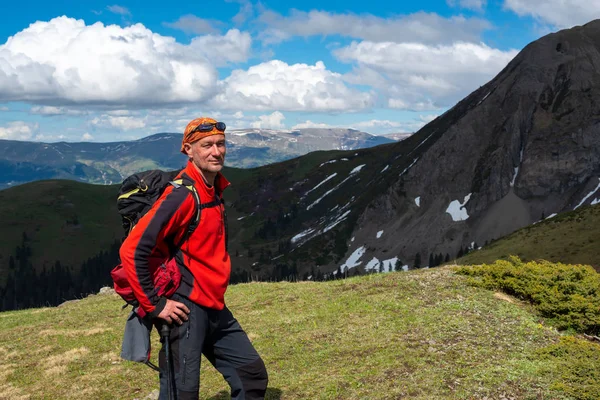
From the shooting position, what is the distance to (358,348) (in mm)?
13773

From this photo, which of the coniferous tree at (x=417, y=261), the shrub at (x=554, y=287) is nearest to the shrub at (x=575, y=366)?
the shrub at (x=554, y=287)

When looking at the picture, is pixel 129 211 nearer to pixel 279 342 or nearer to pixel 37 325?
pixel 279 342

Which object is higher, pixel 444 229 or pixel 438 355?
pixel 438 355

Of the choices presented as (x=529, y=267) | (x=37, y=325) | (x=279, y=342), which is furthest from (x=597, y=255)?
(x=37, y=325)

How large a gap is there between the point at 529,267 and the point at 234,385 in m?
16.3

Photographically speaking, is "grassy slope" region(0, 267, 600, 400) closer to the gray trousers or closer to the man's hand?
the gray trousers

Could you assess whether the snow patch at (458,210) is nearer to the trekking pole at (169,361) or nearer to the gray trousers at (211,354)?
the gray trousers at (211,354)

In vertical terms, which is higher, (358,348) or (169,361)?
(169,361)

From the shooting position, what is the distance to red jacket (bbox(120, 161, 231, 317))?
641 cm

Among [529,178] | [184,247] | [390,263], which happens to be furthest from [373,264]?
[184,247]

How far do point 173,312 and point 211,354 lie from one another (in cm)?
139

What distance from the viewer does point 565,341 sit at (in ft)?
41.8

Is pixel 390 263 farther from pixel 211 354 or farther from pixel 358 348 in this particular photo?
pixel 211 354

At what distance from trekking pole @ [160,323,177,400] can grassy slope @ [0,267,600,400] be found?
178 inches
